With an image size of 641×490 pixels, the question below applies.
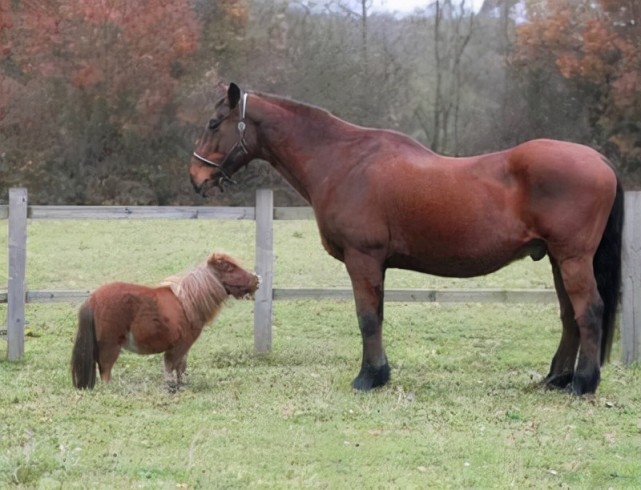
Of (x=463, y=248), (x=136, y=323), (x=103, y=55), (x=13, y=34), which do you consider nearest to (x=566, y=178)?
(x=463, y=248)

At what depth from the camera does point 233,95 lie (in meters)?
6.40

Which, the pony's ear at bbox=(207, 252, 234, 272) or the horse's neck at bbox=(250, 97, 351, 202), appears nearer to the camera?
the pony's ear at bbox=(207, 252, 234, 272)

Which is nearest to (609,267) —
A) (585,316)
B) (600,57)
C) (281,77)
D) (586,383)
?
(585,316)

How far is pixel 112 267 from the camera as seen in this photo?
39.7ft

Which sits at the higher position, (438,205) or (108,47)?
(108,47)

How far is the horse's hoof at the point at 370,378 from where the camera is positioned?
627cm

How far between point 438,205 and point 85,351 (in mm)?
2675

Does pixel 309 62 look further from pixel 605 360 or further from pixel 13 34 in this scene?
pixel 605 360

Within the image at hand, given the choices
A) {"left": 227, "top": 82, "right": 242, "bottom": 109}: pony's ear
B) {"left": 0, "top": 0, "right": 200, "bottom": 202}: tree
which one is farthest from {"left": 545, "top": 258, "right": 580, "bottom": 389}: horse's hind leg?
{"left": 0, "top": 0, "right": 200, "bottom": 202}: tree

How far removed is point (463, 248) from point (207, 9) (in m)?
21.0

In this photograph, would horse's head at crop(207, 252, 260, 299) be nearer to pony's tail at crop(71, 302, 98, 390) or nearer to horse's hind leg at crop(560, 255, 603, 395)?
pony's tail at crop(71, 302, 98, 390)

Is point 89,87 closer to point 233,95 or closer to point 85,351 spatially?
point 233,95

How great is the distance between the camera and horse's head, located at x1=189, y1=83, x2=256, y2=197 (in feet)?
21.2

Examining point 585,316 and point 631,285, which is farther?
point 631,285
